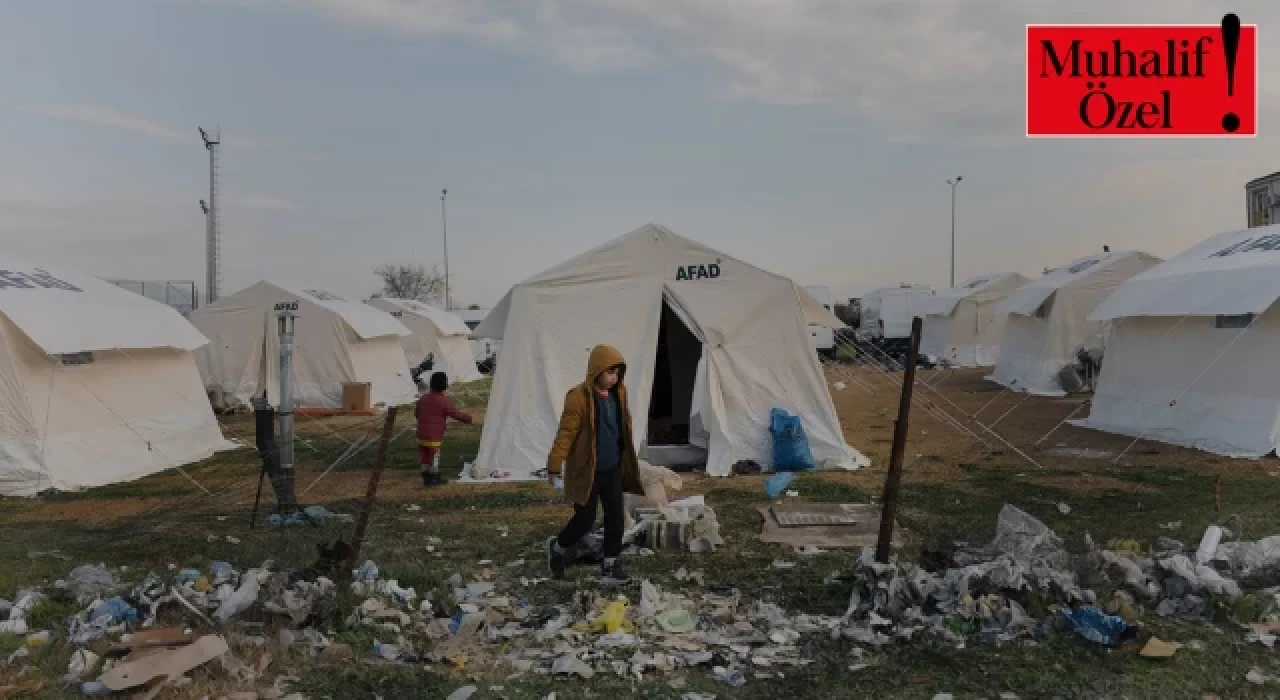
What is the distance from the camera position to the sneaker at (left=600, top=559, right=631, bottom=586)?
19.7ft

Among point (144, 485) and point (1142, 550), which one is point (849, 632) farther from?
point (144, 485)

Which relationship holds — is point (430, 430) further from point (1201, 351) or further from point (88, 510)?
point (1201, 351)

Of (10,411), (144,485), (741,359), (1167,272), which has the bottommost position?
(144,485)

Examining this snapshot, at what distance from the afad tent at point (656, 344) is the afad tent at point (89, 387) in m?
4.85

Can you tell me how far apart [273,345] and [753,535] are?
48.8ft

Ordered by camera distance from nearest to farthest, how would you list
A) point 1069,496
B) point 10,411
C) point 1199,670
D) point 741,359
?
1. point 1199,670
2. point 1069,496
3. point 10,411
4. point 741,359

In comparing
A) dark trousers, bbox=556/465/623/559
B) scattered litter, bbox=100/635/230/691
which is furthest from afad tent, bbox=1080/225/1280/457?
scattered litter, bbox=100/635/230/691

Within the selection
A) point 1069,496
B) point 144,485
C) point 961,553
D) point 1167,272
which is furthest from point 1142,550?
point 144,485

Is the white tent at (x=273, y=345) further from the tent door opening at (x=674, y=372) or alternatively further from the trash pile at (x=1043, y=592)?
the trash pile at (x=1043, y=592)

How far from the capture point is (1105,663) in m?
4.53

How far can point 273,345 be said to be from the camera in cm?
1933

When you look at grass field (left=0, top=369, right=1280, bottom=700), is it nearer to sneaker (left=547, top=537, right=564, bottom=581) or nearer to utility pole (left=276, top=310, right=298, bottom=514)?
sneaker (left=547, top=537, right=564, bottom=581)

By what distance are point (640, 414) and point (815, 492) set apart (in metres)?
2.35

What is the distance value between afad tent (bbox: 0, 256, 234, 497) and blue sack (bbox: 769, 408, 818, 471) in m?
8.04
